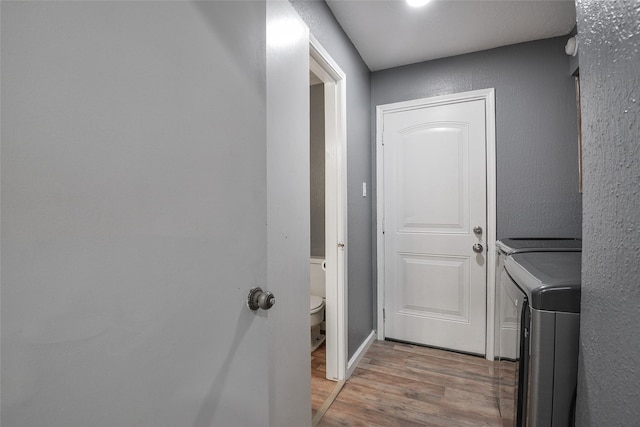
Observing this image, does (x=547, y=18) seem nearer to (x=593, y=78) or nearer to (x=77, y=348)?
(x=593, y=78)

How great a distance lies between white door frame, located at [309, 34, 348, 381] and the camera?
1.99 m

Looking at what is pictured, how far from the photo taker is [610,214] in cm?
55

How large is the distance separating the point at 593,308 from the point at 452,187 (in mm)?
1909

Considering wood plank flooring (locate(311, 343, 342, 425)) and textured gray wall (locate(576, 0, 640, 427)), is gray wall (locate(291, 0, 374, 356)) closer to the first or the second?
wood plank flooring (locate(311, 343, 342, 425))

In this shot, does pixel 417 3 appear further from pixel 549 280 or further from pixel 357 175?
pixel 549 280

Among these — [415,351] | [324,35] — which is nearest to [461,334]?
[415,351]

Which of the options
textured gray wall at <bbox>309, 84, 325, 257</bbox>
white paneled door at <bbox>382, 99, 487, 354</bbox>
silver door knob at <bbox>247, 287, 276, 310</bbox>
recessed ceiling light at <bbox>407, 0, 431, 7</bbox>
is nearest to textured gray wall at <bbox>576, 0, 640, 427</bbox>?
silver door knob at <bbox>247, 287, 276, 310</bbox>

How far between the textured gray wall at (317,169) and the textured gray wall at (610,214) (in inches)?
88.7

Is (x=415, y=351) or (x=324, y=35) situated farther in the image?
(x=415, y=351)

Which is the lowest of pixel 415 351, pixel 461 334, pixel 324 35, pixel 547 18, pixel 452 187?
pixel 415 351

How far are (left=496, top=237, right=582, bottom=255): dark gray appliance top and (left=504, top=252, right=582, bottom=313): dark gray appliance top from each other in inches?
10.0

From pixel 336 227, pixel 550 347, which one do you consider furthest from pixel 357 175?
pixel 550 347

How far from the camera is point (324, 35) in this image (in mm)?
1805

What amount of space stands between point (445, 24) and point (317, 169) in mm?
1508
